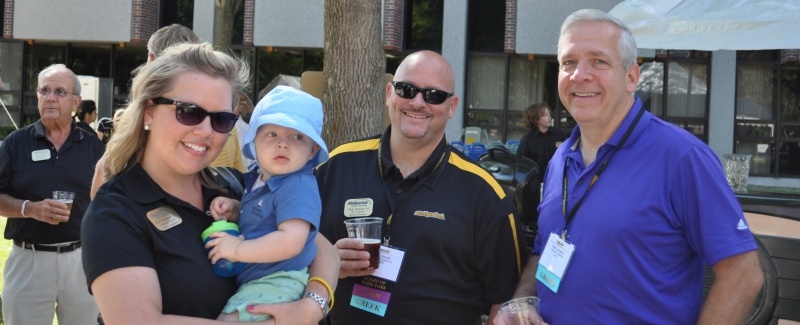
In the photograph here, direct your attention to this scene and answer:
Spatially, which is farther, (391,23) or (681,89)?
(391,23)

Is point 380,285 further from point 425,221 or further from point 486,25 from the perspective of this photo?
point 486,25

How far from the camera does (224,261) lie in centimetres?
229

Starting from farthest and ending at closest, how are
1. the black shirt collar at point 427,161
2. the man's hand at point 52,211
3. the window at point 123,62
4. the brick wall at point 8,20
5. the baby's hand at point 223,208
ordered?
the window at point 123,62 < the brick wall at point 8,20 < the man's hand at point 52,211 < the black shirt collar at point 427,161 < the baby's hand at point 223,208

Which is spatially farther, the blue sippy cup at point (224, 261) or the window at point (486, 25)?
the window at point (486, 25)

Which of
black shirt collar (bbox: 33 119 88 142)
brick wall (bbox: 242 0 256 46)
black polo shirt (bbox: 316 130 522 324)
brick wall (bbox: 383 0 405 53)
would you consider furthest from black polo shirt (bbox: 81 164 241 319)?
brick wall (bbox: 242 0 256 46)

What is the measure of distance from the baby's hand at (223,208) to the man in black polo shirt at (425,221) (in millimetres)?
856

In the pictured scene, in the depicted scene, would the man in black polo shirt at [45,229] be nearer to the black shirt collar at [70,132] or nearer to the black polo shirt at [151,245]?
the black shirt collar at [70,132]

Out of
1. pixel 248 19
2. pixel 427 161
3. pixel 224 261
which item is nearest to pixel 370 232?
pixel 427 161

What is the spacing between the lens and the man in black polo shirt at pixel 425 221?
3.33 metres

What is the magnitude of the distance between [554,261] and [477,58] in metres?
20.9

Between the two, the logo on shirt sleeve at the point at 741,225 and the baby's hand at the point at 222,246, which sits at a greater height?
the logo on shirt sleeve at the point at 741,225

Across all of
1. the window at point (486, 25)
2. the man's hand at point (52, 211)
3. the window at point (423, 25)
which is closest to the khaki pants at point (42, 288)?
the man's hand at point (52, 211)

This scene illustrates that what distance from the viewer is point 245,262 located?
2.33 m

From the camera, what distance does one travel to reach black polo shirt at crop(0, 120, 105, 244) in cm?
559
